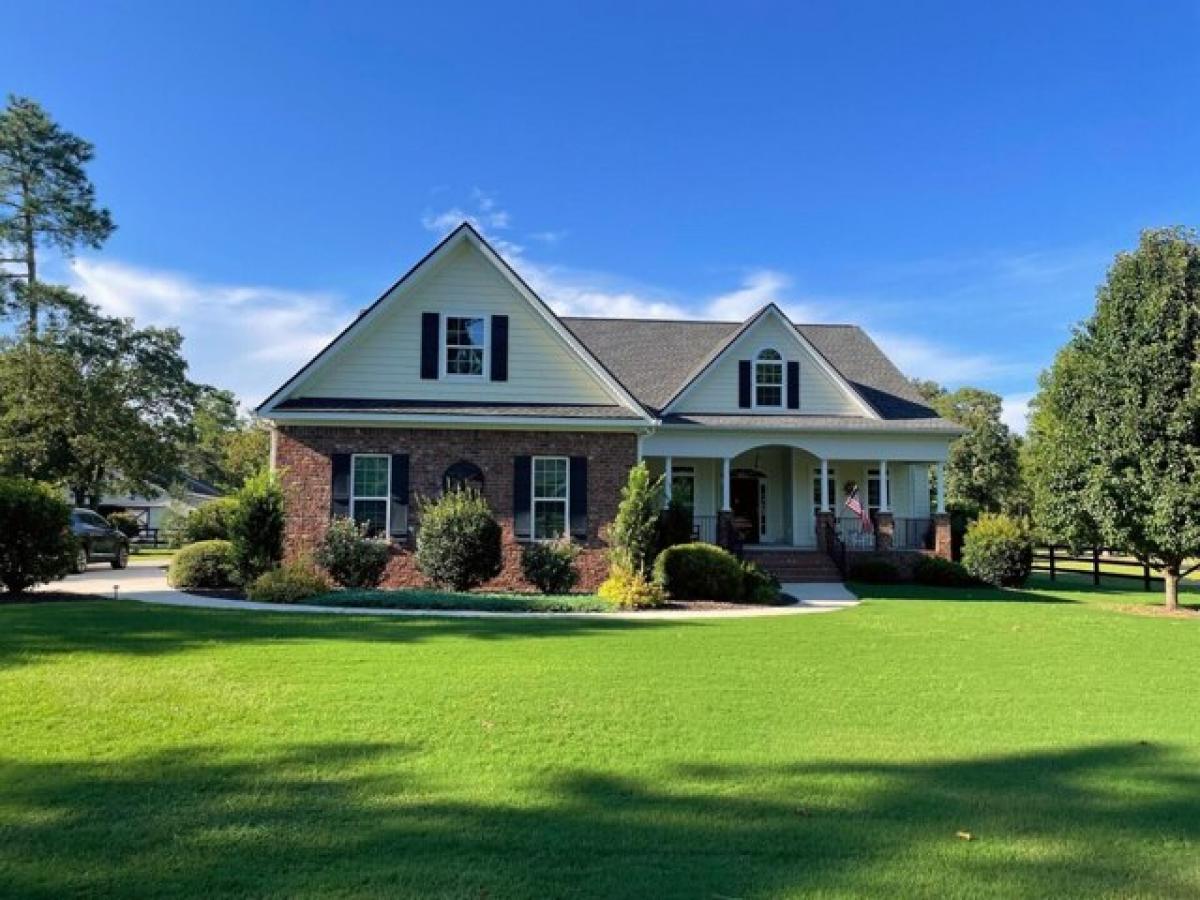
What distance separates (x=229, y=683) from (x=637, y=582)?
8.70 metres

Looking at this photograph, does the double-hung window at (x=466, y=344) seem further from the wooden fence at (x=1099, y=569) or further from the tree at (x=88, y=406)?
the tree at (x=88, y=406)

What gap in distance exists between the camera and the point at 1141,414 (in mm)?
15867

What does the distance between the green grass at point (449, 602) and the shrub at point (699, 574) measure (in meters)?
2.01

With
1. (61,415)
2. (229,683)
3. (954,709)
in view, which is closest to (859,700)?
(954,709)

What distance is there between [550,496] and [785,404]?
8759 mm

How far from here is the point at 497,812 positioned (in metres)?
4.47

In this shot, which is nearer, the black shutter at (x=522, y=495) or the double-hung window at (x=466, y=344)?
the black shutter at (x=522, y=495)

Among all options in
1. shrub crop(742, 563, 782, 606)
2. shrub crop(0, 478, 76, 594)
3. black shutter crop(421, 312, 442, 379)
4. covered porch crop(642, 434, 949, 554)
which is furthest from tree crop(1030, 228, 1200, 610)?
shrub crop(0, 478, 76, 594)

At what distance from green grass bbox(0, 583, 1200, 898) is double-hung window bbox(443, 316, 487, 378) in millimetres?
9739

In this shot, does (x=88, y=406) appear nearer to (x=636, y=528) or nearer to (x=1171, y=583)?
(x=636, y=528)

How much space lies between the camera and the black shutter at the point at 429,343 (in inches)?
725

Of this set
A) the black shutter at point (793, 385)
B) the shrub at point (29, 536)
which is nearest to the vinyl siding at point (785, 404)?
the black shutter at point (793, 385)

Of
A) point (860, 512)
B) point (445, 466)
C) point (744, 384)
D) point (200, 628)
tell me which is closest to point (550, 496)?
point (445, 466)

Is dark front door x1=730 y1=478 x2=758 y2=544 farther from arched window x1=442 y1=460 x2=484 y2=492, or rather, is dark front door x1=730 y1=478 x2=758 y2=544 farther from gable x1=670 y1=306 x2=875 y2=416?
arched window x1=442 y1=460 x2=484 y2=492
